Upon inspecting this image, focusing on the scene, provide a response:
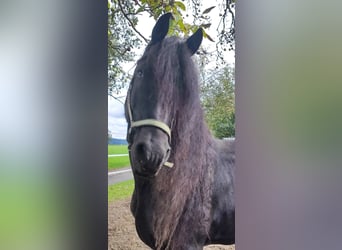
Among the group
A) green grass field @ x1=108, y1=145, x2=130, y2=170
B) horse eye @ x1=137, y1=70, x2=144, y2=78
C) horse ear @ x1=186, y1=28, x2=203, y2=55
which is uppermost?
horse ear @ x1=186, y1=28, x2=203, y2=55

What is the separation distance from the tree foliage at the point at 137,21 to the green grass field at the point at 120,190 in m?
0.44

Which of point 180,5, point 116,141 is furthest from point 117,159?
point 180,5

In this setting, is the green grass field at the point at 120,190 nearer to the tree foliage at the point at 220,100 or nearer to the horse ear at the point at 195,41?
the tree foliage at the point at 220,100

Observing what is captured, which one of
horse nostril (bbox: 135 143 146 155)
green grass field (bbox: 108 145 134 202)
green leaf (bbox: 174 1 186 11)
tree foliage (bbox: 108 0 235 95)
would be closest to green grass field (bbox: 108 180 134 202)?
green grass field (bbox: 108 145 134 202)

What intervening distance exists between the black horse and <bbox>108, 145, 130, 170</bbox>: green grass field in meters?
0.04

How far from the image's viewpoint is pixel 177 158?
1.60 m

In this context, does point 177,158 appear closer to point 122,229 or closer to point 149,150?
point 149,150

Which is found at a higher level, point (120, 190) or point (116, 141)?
point (116, 141)

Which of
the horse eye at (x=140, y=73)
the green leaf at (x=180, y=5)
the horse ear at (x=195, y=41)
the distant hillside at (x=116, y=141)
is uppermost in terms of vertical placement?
the green leaf at (x=180, y=5)

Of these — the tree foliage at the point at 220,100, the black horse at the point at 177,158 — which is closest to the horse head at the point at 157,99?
the black horse at the point at 177,158

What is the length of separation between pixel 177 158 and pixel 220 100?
333 mm

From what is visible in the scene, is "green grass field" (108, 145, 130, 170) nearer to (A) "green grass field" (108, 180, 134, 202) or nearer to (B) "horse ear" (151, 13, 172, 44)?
(A) "green grass field" (108, 180, 134, 202)

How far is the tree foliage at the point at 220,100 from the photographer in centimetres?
156

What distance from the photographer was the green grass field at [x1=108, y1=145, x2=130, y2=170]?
5.37ft
